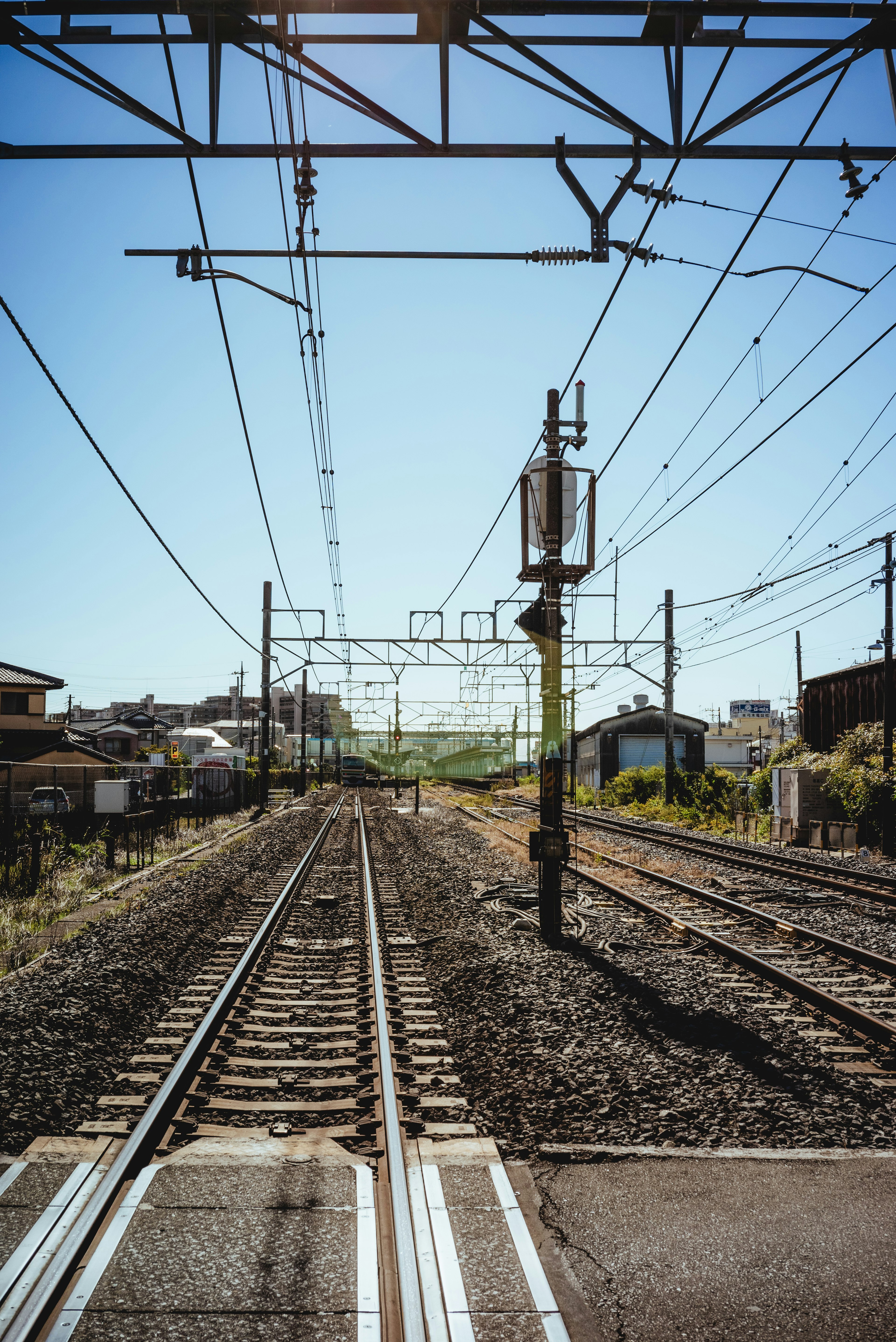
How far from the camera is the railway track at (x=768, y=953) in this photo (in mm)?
7117

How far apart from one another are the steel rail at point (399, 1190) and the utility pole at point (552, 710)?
297 centimetres

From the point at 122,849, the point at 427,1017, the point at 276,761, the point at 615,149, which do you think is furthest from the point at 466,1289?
the point at 276,761

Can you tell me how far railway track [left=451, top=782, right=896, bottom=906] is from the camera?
14961 millimetres

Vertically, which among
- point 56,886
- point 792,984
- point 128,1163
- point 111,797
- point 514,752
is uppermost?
point 514,752

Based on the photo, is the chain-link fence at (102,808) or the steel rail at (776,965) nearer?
the steel rail at (776,965)

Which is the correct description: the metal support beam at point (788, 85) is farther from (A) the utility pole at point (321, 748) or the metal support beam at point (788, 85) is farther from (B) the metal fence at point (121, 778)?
(A) the utility pole at point (321, 748)

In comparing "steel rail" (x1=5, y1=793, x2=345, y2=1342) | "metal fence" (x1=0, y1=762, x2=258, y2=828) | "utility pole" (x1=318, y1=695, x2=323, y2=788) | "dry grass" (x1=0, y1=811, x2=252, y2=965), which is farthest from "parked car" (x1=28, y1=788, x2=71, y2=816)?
"utility pole" (x1=318, y1=695, x2=323, y2=788)

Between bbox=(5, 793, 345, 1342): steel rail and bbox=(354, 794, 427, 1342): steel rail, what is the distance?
1243mm

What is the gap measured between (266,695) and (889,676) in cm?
2126

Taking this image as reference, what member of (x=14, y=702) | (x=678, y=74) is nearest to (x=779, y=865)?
(x=678, y=74)

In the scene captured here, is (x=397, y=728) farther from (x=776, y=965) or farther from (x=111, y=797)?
(x=776, y=965)

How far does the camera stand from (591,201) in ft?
22.1

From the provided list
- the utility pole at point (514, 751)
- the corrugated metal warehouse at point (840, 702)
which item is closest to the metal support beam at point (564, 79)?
the corrugated metal warehouse at point (840, 702)

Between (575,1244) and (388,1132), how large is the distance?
1.33 m
